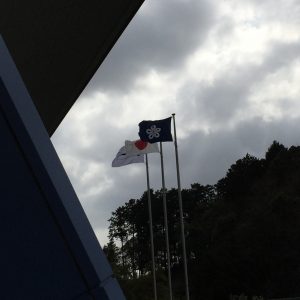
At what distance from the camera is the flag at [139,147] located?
21.2m

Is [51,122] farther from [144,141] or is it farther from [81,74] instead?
[144,141]

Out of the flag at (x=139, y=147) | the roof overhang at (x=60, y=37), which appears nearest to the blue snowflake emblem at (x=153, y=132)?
the flag at (x=139, y=147)

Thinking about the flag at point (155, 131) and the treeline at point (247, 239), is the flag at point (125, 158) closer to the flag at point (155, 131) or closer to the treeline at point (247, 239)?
the flag at point (155, 131)

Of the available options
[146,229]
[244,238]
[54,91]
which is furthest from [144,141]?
[146,229]

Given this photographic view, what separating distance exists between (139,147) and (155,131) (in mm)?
1589

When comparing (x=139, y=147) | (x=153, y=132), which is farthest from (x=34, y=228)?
(x=139, y=147)

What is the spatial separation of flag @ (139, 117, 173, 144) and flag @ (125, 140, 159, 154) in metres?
1.25

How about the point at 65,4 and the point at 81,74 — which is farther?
the point at 81,74

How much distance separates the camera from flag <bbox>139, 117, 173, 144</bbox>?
65.2 feet

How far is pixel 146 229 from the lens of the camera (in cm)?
6806

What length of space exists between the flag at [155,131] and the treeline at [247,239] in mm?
18689

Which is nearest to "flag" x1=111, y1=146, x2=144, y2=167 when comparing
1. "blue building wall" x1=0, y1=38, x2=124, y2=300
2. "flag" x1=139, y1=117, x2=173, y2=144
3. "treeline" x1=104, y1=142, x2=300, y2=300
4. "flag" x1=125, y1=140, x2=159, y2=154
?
"flag" x1=125, y1=140, x2=159, y2=154

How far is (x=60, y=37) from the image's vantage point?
19.4 feet

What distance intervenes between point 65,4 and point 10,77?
9.68 feet
